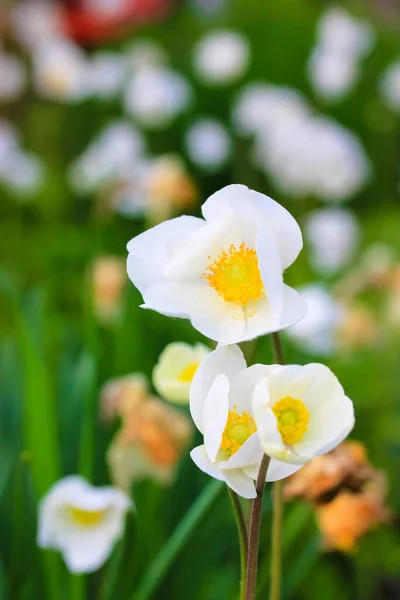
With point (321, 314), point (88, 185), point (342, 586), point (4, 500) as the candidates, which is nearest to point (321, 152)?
point (88, 185)

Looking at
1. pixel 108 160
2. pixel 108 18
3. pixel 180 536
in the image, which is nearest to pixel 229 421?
pixel 180 536

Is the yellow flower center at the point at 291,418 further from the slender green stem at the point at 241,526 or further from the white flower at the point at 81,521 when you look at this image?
the white flower at the point at 81,521

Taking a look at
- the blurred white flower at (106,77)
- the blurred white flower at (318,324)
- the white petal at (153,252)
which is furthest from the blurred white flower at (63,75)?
the white petal at (153,252)

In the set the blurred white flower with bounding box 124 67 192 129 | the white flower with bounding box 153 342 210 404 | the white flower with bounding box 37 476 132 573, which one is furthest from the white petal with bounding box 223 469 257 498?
the blurred white flower with bounding box 124 67 192 129

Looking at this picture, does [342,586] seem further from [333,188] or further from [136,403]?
[333,188]

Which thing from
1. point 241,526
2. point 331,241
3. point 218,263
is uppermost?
point 218,263

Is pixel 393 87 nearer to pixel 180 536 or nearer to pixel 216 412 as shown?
pixel 180 536

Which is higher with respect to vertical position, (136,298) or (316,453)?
(316,453)

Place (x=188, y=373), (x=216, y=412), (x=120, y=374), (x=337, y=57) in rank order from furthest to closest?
(x=337, y=57) → (x=120, y=374) → (x=188, y=373) → (x=216, y=412)
